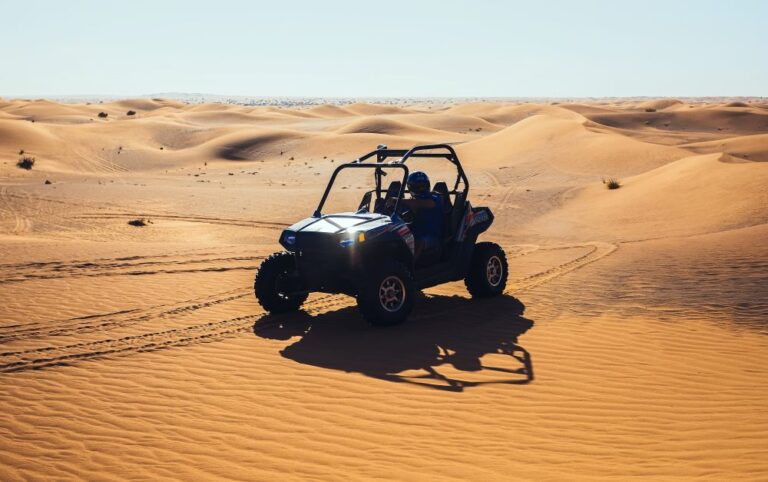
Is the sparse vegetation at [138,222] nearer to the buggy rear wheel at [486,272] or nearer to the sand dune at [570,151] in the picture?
the buggy rear wheel at [486,272]

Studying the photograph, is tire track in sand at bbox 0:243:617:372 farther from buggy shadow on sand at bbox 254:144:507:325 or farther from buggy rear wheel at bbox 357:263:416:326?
buggy rear wheel at bbox 357:263:416:326

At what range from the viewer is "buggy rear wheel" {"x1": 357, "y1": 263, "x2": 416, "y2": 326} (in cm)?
881

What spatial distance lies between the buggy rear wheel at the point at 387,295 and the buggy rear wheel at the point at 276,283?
3.74ft

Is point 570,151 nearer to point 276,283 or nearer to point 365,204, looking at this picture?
point 365,204

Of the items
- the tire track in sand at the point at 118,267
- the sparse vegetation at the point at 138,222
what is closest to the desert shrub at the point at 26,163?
the sparse vegetation at the point at 138,222

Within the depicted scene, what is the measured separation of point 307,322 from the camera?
31.5 feet

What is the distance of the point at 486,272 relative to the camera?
1056 cm

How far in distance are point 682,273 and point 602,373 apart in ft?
15.8

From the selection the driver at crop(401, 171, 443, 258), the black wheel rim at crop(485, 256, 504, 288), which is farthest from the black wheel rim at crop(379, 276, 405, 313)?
the black wheel rim at crop(485, 256, 504, 288)

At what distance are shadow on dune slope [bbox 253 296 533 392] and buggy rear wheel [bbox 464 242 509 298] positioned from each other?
0.52ft

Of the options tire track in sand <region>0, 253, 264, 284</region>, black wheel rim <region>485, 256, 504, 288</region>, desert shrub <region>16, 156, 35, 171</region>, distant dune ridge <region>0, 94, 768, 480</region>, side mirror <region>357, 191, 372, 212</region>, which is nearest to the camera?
distant dune ridge <region>0, 94, 768, 480</region>

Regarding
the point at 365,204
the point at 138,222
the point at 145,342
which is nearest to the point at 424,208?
the point at 365,204

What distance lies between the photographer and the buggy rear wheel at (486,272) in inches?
415

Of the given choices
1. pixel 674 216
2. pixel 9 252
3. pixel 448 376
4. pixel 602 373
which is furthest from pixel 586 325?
pixel 674 216
